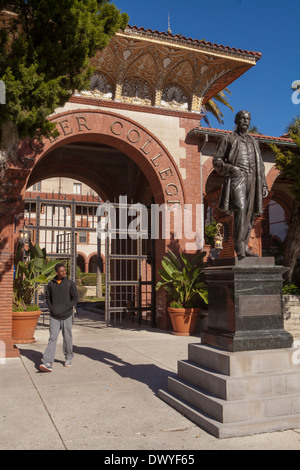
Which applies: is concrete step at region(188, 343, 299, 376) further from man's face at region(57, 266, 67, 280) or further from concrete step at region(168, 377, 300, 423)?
man's face at region(57, 266, 67, 280)

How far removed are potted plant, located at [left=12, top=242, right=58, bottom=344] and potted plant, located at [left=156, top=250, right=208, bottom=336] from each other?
319cm

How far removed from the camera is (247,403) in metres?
3.98

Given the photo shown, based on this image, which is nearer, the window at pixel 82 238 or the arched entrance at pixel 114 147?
the arched entrance at pixel 114 147

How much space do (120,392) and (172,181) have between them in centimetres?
766

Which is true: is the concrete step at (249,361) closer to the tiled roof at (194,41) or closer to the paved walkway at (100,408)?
the paved walkway at (100,408)

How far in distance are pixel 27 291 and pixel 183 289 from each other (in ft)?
13.6

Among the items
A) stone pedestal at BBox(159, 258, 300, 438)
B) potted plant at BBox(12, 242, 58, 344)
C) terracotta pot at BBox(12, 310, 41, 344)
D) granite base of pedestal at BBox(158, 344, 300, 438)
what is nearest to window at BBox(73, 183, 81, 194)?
potted plant at BBox(12, 242, 58, 344)

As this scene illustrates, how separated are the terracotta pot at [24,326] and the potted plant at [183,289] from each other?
139 inches

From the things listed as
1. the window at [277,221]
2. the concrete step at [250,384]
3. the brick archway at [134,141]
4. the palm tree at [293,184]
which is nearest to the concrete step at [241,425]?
the concrete step at [250,384]

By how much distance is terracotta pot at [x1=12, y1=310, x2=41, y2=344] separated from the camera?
365 inches

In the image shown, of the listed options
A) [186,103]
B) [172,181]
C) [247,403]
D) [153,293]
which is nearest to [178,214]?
[172,181]

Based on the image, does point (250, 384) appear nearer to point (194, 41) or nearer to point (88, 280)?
point (194, 41)

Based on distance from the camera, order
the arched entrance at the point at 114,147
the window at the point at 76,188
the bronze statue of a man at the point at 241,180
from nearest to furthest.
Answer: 1. the bronze statue of a man at the point at 241,180
2. the arched entrance at the point at 114,147
3. the window at the point at 76,188

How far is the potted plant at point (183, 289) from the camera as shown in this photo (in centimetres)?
1089
